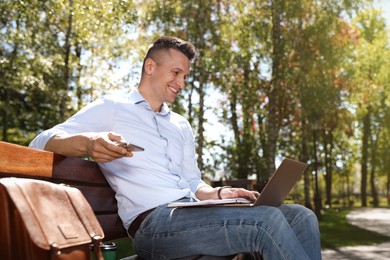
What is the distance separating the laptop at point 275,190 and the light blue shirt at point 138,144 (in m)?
0.29

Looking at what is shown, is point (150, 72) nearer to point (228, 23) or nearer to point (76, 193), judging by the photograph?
point (76, 193)

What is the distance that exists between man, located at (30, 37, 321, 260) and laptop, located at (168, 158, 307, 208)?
63mm

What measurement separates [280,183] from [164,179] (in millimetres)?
686

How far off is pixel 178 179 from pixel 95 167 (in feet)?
1.77

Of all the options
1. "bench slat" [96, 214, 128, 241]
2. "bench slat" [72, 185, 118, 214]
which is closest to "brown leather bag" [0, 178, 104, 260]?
"bench slat" [72, 185, 118, 214]

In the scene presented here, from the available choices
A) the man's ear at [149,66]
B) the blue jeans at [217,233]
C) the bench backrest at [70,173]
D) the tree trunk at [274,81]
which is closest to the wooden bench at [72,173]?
the bench backrest at [70,173]

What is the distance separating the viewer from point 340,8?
67.2 ft

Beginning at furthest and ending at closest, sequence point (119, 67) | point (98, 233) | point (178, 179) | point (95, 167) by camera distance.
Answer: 1. point (119, 67)
2. point (178, 179)
3. point (95, 167)
4. point (98, 233)

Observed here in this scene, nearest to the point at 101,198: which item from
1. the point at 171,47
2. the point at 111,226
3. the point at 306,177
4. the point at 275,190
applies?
the point at 111,226

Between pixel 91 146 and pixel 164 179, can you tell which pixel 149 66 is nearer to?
pixel 164 179

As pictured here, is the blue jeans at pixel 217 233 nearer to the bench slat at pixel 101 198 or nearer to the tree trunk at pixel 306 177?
the bench slat at pixel 101 198

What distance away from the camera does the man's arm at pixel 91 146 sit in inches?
113

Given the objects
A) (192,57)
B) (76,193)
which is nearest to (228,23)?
(192,57)

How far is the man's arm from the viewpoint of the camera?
113 inches
